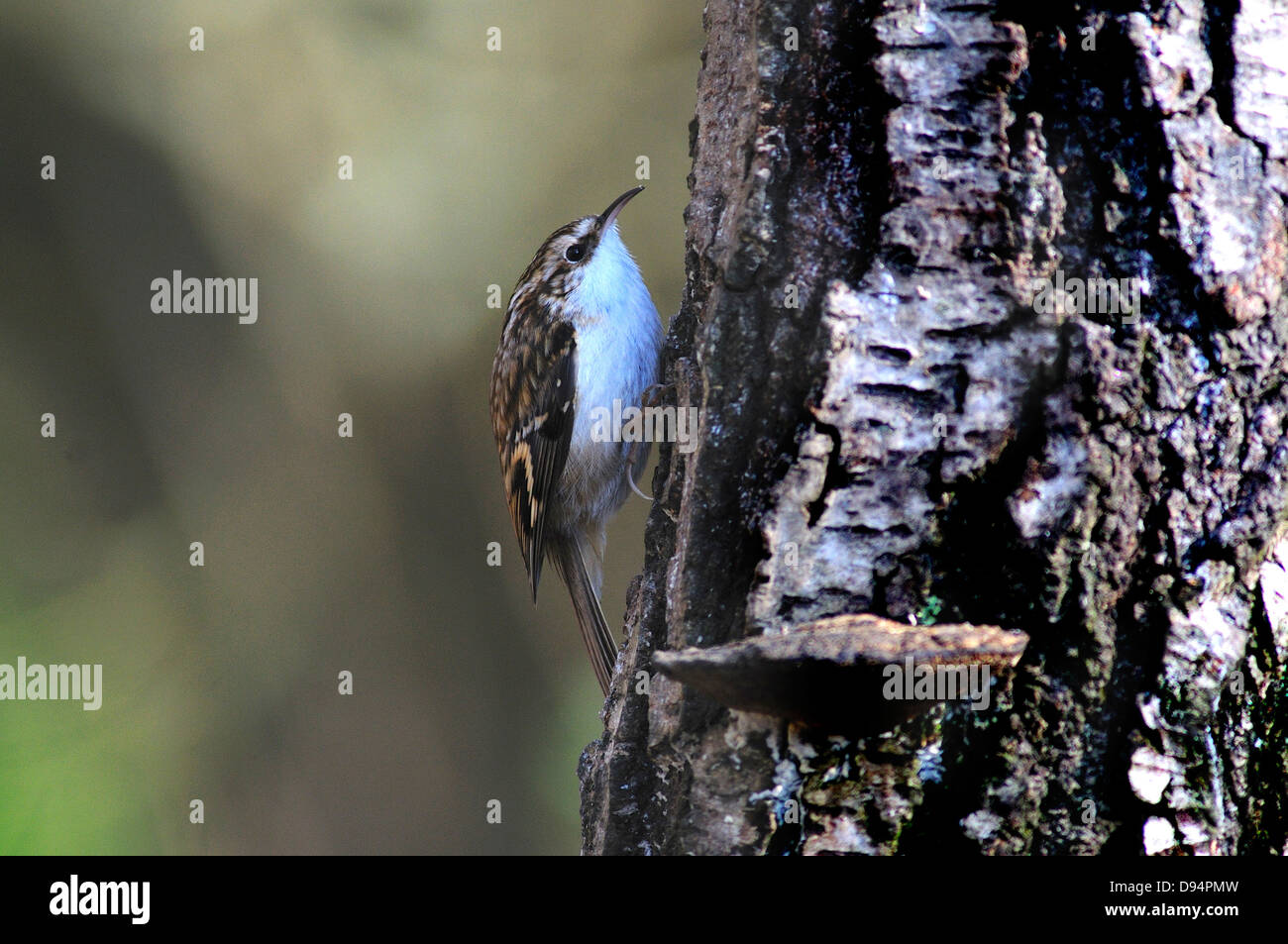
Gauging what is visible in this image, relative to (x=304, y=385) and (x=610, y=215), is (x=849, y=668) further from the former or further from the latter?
(x=304, y=385)

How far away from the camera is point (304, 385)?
14.4ft

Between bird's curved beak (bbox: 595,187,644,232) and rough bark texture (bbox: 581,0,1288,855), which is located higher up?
bird's curved beak (bbox: 595,187,644,232)

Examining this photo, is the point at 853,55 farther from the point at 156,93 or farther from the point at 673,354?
the point at 156,93

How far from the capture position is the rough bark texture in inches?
52.0

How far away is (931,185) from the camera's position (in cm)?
138

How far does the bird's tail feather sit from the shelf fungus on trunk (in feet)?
7.15

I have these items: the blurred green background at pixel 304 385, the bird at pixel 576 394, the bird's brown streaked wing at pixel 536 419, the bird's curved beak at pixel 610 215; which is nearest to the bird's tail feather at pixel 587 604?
the bird at pixel 576 394

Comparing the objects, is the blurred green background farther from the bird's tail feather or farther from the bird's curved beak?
the bird's curved beak

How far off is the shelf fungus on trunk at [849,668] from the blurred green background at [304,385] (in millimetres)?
3129

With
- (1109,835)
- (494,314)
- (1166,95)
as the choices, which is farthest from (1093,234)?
(494,314)

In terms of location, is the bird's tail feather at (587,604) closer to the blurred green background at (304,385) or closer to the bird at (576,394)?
the bird at (576,394)

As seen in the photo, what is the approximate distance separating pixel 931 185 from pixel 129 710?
Answer: 4036 mm

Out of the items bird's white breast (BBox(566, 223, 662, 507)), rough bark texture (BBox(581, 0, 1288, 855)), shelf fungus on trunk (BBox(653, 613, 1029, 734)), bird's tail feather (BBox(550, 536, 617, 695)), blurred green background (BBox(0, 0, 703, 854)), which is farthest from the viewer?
blurred green background (BBox(0, 0, 703, 854))

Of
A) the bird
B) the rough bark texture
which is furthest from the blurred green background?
the rough bark texture
